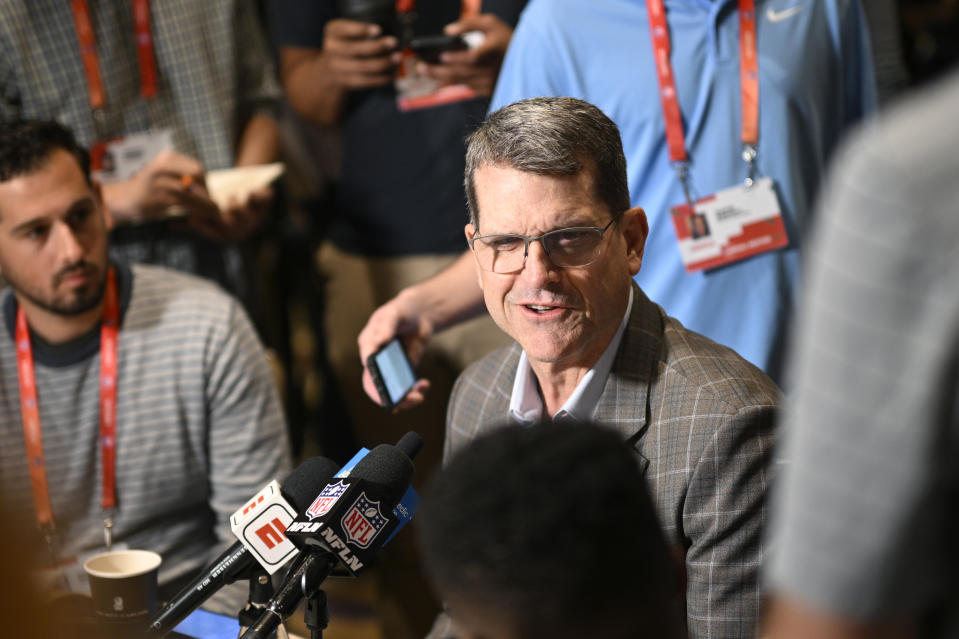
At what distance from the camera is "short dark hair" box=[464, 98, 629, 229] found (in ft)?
5.23

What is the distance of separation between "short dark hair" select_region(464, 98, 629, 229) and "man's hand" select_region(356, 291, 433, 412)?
527mm

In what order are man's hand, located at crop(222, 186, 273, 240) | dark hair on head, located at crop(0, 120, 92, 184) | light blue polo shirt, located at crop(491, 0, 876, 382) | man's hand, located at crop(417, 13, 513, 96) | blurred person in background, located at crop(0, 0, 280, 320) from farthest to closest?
man's hand, located at crop(222, 186, 273, 240) → blurred person in background, located at crop(0, 0, 280, 320) → man's hand, located at crop(417, 13, 513, 96) → dark hair on head, located at crop(0, 120, 92, 184) → light blue polo shirt, located at crop(491, 0, 876, 382)

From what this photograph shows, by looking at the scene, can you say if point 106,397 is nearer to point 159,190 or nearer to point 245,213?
point 159,190

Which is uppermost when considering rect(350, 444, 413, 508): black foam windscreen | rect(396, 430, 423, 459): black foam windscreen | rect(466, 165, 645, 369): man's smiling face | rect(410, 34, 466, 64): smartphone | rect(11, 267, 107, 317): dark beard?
rect(410, 34, 466, 64): smartphone

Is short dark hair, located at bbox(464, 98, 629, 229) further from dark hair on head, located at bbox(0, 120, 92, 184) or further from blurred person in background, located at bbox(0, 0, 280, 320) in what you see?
blurred person in background, located at bbox(0, 0, 280, 320)

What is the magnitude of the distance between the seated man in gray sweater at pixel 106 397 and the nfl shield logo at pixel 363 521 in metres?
1.31

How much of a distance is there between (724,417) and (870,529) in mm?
947

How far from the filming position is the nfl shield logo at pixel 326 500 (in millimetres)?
1294

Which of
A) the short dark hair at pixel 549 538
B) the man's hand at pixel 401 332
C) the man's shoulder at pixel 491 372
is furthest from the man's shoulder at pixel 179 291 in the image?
the short dark hair at pixel 549 538

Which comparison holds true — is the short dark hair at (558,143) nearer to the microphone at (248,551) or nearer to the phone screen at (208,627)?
the microphone at (248,551)

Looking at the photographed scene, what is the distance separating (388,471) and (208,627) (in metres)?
0.57

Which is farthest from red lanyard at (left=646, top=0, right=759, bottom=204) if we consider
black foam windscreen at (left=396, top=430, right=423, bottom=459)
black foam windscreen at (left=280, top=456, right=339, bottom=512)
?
black foam windscreen at (left=280, top=456, right=339, bottom=512)

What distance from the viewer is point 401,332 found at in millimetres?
2150

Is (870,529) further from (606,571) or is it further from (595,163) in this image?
(595,163)
